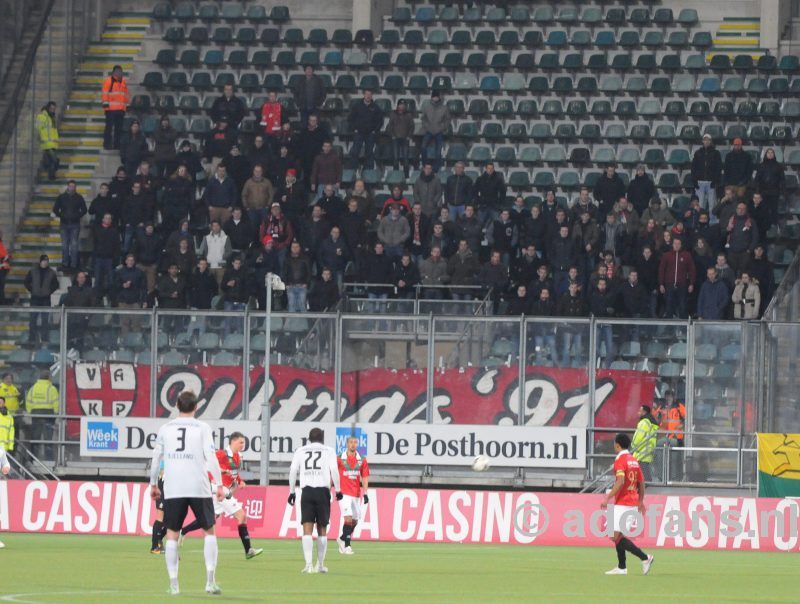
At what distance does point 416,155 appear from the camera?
38719 mm

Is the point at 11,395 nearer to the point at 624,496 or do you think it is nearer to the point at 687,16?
the point at 624,496

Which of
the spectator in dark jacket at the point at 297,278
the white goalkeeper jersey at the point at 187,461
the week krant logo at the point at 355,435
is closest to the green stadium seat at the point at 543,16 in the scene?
the spectator in dark jacket at the point at 297,278

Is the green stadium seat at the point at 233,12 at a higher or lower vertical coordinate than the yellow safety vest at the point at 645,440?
higher

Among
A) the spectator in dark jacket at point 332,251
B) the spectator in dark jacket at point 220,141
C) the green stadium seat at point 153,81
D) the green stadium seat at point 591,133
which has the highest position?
the green stadium seat at point 153,81

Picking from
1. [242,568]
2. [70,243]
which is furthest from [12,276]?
[242,568]

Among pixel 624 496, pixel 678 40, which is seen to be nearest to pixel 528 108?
pixel 678 40

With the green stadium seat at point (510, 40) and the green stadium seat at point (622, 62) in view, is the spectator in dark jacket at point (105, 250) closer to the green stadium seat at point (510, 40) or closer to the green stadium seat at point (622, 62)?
the green stadium seat at point (510, 40)

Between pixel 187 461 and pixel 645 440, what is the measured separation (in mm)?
16169

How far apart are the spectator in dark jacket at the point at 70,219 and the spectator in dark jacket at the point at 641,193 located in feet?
37.4

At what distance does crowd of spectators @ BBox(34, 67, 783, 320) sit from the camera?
32.7 m

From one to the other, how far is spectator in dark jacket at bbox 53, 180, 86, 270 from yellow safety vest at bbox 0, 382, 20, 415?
4.60m

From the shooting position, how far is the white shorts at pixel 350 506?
24.8 m

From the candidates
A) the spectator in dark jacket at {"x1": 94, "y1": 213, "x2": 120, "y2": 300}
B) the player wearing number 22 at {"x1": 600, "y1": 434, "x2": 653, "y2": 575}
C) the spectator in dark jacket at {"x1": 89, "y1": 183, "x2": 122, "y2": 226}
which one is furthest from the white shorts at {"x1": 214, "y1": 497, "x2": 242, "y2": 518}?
the spectator in dark jacket at {"x1": 89, "y1": 183, "x2": 122, "y2": 226}

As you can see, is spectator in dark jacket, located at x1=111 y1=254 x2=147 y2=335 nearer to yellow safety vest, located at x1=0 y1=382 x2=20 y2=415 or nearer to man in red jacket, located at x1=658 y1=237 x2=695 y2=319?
yellow safety vest, located at x1=0 y1=382 x2=20 y2=415
